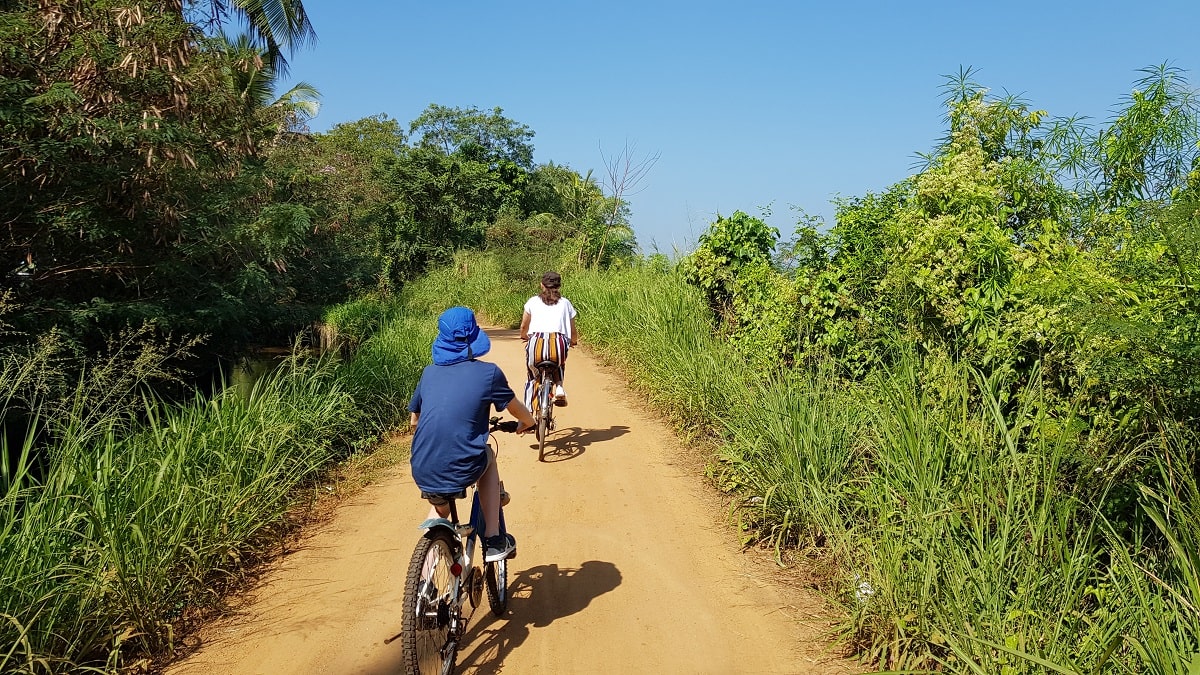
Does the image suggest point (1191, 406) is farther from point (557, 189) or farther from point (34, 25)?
point (557, 189)

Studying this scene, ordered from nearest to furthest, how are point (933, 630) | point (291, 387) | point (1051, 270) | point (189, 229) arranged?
point (933, 630)
point (1051, 270)
point (291, 387)
point (189, 229)

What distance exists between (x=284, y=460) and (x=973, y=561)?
4779 millimetres

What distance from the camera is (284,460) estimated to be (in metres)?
6.19

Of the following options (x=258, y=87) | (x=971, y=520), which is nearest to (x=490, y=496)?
(x=971, y=520)

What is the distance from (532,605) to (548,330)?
346 centimetres

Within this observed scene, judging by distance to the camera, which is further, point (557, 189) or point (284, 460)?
point (557, 189)

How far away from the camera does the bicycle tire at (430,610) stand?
10.9 feet

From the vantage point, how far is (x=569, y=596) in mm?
4723

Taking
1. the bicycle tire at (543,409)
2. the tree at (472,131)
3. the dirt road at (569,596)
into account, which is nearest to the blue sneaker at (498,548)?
the dirt road at (569,596)

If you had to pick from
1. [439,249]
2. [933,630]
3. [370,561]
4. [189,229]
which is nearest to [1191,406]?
[933,630]

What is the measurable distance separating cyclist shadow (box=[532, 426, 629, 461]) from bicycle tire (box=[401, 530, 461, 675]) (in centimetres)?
387

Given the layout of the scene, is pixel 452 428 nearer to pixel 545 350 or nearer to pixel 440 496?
pixel 440 496

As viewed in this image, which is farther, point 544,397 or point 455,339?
point 544,397

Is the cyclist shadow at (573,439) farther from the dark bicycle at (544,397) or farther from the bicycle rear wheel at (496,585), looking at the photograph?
the bicycle rear wheel at (496,585)
